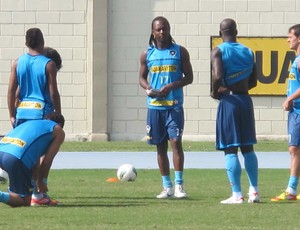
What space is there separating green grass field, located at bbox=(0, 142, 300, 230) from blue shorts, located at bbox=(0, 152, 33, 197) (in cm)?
20

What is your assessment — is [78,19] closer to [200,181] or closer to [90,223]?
[200,181]

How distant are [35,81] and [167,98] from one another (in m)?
1.73

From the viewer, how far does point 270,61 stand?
22.4 meters

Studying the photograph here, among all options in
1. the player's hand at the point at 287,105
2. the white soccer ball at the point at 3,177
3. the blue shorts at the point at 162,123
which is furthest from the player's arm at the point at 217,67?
the white soccer ball at the point at 3,177

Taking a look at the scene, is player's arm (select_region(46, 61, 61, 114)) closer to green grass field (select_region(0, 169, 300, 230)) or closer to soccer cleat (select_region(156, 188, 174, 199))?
green grass field (select_region(0, 169, 300, 230))

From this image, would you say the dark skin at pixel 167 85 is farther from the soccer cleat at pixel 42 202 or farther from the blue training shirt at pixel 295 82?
the soccer cleat at pixel 42 202

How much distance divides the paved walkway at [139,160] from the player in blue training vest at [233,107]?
547 cm

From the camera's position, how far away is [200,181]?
13.7 meters

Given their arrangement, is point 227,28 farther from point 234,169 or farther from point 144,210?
point 144,210

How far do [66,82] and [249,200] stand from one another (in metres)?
12.0

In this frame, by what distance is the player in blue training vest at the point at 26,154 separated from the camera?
10125mm

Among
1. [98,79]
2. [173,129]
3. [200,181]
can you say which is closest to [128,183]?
[200,181]

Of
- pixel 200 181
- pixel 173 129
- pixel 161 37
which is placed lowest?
pixel 200 181

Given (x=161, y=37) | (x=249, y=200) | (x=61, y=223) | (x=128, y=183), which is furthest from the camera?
(x=128, y=183)
